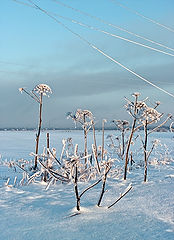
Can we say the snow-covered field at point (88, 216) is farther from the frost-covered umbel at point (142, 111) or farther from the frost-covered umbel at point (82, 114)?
the frost-covered umbel at point (82, 114)

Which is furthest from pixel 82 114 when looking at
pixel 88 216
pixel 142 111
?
pixel 88 216

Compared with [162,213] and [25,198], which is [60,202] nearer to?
[25,198]

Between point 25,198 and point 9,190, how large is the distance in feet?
1.86

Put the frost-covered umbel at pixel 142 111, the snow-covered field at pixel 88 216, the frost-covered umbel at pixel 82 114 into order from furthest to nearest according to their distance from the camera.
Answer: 1. the frost-covered umbel at pixel 82 114
2. the frost-covered umbel at pixel 142 111
3. the snow-covered field at pixel 88 216

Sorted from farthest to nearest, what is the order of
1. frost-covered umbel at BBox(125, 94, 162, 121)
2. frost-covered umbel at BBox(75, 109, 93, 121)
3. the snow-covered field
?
frost-covered umbel at BBox(75, 109, 93, 121) → frost-covered umbel at BBox(125, 94, 162, 121) → the snow-covered field

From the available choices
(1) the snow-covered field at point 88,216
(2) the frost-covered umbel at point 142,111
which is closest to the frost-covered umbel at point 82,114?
(2) the frost-covered umbel at point 142,111

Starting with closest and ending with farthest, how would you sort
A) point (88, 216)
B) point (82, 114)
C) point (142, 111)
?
point (88, 216) → point (142, 111) → point (82, 114)

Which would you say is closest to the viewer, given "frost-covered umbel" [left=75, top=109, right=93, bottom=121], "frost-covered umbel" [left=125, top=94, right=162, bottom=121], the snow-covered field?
the snow-covered field

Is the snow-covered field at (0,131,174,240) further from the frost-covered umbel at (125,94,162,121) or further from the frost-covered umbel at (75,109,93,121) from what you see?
the frost-covered umbel at (75,109,93,121)

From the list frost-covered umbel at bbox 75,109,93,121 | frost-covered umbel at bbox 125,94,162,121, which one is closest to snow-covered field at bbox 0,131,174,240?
frost-covered umbel at bbox 125,94,162,121

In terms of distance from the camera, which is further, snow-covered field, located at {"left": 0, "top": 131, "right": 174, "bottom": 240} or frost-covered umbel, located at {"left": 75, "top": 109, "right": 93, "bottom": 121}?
frost-covered umbel, located at {"left": 75, "top": 109, "right": 93, "bottom": 121}

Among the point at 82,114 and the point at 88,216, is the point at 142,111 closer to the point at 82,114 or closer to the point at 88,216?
the point at 82,114

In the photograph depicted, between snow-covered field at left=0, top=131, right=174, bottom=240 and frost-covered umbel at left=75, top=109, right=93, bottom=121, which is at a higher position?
frost-covered umbel at left=75, top=109, right=93, bottom=121

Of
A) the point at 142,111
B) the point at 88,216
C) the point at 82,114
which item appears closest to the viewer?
the point at 88,216
